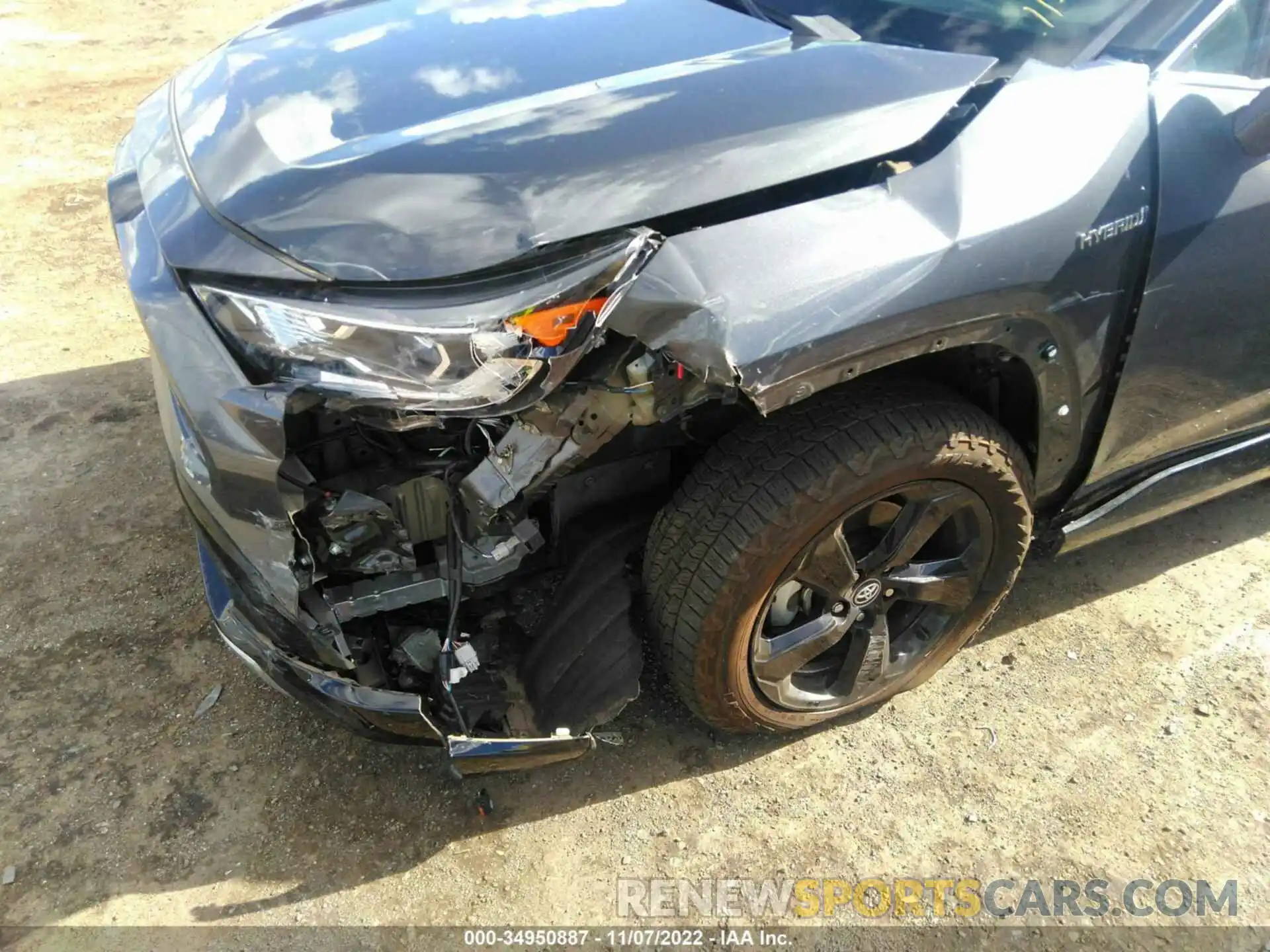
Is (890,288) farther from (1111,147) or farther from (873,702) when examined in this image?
(873,702)

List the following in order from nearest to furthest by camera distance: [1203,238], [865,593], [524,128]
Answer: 1. [524,128]
2. [1203,238]
3. [865,593]

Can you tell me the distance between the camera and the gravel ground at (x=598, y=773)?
7.01ft

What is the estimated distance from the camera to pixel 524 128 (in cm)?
190

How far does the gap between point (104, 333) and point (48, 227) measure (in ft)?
3.89

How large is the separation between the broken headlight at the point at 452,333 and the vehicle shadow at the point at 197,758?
1.12 m

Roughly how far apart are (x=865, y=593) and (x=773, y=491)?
0.47m

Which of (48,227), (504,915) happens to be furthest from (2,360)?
(504,915)

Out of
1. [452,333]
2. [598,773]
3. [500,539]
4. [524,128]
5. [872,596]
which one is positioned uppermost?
[524,128]

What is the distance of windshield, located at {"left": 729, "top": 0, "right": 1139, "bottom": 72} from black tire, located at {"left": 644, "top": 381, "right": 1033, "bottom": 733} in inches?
31.9

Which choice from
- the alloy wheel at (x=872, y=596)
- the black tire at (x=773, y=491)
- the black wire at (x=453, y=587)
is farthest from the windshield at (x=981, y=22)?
the black wire at (x=453, y=587)

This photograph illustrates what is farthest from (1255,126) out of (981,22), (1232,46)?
(981,22)

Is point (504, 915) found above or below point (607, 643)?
below

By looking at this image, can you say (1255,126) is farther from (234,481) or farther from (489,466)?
(234,481)

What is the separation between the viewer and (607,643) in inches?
85.4
